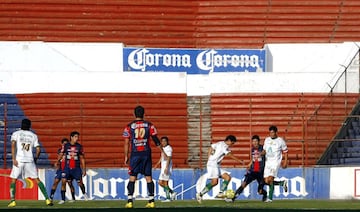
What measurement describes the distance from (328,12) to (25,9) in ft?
34.7

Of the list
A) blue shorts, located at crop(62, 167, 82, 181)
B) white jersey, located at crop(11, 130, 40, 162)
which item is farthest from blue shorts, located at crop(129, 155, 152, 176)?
blue shorts, located at crop(62, 167, 82, 181)

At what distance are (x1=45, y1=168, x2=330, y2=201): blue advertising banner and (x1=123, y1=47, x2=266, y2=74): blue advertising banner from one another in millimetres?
7600

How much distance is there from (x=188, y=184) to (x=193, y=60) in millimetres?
8148

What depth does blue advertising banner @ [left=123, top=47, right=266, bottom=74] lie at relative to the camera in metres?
38.0

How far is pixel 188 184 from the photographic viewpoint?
31.0m

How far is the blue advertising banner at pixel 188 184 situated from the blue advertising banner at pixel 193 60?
7600mm

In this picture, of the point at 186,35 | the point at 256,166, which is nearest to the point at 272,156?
the point at 256,166

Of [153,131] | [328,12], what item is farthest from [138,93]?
[153,131]

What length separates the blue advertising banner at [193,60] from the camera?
125ft

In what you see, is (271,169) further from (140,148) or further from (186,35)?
(186,35)

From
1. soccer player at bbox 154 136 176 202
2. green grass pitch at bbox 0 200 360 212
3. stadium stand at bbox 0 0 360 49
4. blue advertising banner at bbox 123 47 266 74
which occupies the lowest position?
green grass pitch at bbox 0 200 360 212

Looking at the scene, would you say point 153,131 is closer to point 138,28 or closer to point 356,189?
point 356,189

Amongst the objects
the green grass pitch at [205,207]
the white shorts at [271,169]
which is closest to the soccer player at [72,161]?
the green grass pitch at [205,207]

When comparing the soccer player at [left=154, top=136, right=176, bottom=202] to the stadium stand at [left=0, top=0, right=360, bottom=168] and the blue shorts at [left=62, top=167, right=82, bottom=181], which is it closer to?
the blue shorts at [left=62, top=167, right=82, bottom=181]
